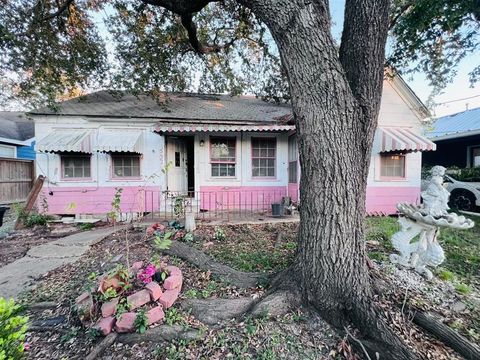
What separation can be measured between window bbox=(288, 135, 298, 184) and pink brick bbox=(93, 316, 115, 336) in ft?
22.6

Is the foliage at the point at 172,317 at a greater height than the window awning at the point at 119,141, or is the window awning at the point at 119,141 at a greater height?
the window awning at the point at 119,141

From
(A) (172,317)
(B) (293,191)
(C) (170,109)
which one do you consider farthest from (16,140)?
(A) (172,317)

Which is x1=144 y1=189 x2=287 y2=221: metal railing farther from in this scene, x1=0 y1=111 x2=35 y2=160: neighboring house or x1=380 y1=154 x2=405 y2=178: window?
x1=0 y1=111 x2=35 y2=160: neighboring house

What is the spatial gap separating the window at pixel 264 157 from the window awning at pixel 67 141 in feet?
19.4

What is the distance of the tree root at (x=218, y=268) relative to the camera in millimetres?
3092

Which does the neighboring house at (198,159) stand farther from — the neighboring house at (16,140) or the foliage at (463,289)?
the neighboring house at (16,140)

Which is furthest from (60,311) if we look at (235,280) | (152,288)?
(235,280)

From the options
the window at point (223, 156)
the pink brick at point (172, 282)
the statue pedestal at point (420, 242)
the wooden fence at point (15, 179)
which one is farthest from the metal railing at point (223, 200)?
the wooden fence at point (15, 179)

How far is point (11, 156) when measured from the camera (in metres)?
13.6

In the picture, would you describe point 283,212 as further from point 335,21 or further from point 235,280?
point 335,21

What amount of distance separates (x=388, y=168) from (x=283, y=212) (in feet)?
15.1

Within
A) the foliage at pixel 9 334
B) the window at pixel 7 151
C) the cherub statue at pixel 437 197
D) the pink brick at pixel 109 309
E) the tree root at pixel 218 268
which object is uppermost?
the window at pixel 7 151

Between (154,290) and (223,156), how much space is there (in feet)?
22.1

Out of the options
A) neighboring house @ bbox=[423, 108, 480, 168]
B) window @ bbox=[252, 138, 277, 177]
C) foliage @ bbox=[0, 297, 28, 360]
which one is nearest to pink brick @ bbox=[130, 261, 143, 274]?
foliage @ bbox=[0, 297, 28, 360]
